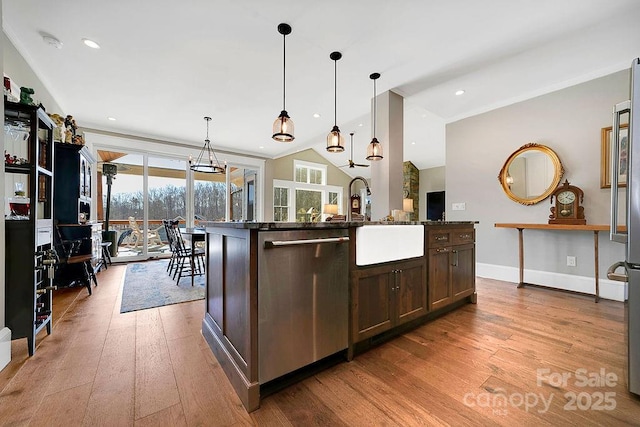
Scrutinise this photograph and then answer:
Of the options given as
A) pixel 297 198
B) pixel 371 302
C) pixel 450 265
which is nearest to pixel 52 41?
pixel 371 302

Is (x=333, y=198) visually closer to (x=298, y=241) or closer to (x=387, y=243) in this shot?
(x=387, y=243)

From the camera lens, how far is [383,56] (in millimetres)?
2922

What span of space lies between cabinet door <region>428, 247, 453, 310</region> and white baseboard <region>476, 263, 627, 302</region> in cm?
206

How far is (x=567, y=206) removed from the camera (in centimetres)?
330

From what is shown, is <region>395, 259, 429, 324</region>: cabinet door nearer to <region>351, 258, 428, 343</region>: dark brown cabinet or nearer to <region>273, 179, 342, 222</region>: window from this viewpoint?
<region>351, 258, 428, 343</region>: dark brown cabinet

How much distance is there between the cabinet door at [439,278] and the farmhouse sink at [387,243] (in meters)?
0.22

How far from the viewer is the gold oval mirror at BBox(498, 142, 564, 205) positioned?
3486 millimetres

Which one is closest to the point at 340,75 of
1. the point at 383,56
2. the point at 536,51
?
the point at 383,56

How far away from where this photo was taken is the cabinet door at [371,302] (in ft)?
5.69

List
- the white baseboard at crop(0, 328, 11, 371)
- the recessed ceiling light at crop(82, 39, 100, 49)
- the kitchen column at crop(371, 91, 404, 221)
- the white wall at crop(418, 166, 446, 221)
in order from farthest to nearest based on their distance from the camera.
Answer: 1. the white wall at crop(418, 166, 446, 221)
2. the kitchen column at crop(371, 91, 404, 221)
3. the recessed ceiling light at crop(82, 39, 100, 49)
4. the white baseboard at crop(0, 328, 11, 371)

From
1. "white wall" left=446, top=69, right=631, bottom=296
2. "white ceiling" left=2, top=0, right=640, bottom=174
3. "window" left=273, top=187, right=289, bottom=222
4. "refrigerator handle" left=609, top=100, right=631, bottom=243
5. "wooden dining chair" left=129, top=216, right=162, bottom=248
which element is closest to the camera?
"refrigerator handle" left=609, top=100, right=631, bottom=243

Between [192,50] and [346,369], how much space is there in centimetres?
343

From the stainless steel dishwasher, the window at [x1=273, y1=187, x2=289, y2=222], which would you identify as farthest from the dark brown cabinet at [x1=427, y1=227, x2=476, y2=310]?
the window at [x1=273, y1=187, x2=289, y2=222]

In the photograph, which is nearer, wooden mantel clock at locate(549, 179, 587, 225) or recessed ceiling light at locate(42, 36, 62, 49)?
recessed ceiling light at locate(42, 36, 62, 49)
